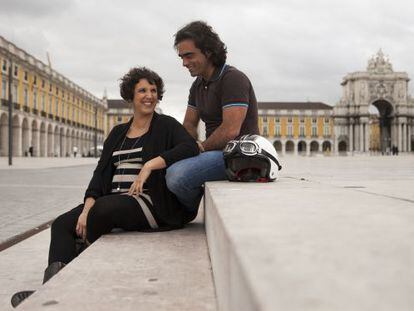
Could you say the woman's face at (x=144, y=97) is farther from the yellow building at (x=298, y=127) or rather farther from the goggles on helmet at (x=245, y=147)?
the yellow building at (x=298, y=127)

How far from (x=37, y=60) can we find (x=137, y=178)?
133ft

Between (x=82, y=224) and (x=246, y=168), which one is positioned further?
(x=246, y=168)

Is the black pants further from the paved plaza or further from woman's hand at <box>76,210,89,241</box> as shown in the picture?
the paved plaza

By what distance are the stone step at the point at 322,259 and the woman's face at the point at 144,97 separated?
5.49ft

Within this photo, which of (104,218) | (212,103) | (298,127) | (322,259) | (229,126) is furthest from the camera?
(298,127)

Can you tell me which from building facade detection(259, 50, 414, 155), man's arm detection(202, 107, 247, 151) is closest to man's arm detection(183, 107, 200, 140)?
man's arm detection(202, 107, 247, 151)

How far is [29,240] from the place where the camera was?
3.13 m

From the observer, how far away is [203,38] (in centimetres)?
278

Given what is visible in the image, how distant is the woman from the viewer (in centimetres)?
244

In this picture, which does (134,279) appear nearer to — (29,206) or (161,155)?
(161,155)

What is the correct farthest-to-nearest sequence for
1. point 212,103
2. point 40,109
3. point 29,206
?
1. point 40,109
2. point 29,206
3. point 212,103

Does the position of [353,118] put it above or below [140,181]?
above

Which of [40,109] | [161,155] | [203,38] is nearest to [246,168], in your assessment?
[161,155]

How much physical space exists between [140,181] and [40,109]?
41048 mm
